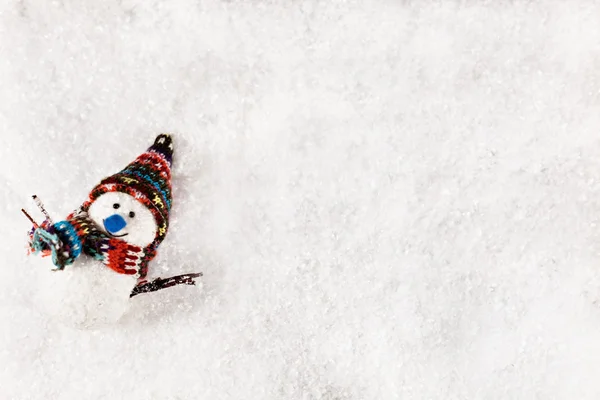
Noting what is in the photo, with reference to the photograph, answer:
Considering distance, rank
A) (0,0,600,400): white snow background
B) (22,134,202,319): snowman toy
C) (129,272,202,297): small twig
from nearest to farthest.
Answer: (22,134,202,319): snowman toy < (129,272,202,297): small twig < (0,0,600,400): white snow background

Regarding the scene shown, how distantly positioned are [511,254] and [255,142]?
758 mm

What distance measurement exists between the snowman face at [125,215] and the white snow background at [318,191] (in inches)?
12.2

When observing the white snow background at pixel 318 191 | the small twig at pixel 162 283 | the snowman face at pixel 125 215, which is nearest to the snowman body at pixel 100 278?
the snowman face at pixel 125 215

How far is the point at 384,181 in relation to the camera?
1525 millimetres

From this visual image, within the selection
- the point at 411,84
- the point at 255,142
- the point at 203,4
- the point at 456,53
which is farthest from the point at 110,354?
the point at 456,53

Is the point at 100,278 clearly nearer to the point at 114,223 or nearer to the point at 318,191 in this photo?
the point at 114,223

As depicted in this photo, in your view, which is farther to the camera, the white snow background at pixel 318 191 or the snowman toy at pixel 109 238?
the white snow background at pixel 318 191

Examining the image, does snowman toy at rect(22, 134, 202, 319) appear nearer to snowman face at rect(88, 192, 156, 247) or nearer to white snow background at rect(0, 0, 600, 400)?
snowman face at rect(88, 192, 156, 247)

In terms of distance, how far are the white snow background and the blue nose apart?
14.2 inches

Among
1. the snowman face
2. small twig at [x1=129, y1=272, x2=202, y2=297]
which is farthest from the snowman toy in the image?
small twig at [x1=129, y1=272, x2=202, y2=297]

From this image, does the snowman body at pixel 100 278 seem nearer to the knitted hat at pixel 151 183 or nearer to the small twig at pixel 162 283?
the knitted hat at pixel 151 183

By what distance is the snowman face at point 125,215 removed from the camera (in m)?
1.19

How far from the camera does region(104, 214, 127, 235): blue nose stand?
116 centimetres

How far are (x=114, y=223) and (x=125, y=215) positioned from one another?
0.04 m
